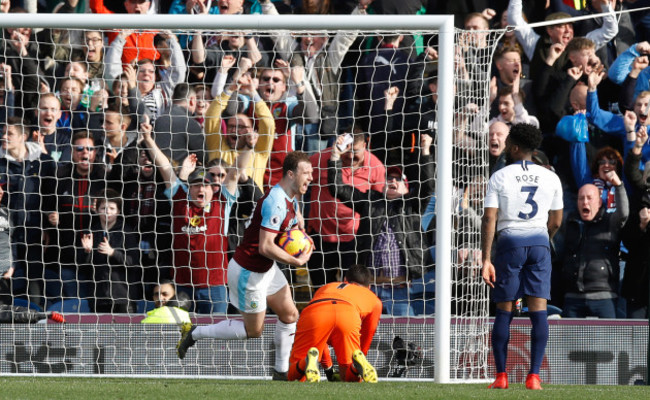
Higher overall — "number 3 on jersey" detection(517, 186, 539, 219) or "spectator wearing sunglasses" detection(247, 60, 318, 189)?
"spectator wearing sunglasses" detection(247, 60, 318, 189)

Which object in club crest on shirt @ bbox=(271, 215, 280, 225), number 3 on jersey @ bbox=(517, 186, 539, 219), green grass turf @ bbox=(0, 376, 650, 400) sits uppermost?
A: number 3 on jersey @ bbox=(517, 186, 539, 219)

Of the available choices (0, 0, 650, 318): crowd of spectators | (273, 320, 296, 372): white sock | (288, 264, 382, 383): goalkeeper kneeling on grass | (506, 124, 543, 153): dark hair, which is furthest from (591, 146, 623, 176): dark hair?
(273, 320, 296, 372): white sock

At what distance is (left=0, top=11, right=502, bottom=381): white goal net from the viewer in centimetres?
874

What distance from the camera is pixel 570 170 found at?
31.0 feet

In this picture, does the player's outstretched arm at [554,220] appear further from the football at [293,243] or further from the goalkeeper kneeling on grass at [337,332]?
the football at [293,243]

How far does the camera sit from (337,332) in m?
7.39

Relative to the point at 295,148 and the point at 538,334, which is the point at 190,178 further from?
the point at 538,334

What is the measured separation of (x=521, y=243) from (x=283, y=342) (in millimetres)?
2189

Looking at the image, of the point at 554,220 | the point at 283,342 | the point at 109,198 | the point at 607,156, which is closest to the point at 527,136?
the point at 554,220

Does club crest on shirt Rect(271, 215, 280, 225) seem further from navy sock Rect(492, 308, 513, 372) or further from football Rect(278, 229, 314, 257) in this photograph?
navy sock Rect(492, 308, 513, 372)

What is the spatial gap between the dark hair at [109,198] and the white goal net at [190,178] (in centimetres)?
1

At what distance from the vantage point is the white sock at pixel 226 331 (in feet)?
25.1

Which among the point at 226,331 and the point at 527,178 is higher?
the point at 527,178

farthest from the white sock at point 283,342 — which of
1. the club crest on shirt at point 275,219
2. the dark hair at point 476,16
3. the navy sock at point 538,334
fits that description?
the dark hair at point 476,16
